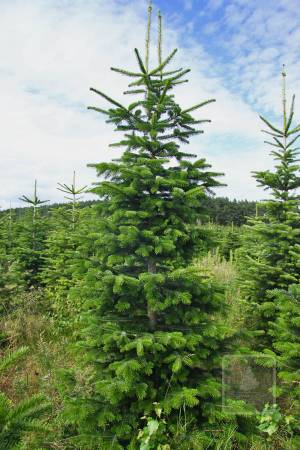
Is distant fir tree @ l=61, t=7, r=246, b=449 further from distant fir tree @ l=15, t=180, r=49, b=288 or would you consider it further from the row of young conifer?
distant fir tree @ l=15, t=180, r=49, b=288

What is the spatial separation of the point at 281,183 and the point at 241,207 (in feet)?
185

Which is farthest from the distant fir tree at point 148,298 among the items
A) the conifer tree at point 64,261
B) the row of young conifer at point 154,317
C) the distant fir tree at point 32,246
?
the distant fir tree at point 32,246

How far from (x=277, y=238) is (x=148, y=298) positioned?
12.0ft

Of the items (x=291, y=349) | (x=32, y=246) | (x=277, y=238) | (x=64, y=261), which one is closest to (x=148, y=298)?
(x=291, y=349)

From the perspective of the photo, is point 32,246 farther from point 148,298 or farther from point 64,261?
point 148,298

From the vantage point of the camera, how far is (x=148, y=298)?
12.0 feet

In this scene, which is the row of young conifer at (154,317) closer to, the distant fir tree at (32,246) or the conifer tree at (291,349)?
the conifer tree at (291,349)

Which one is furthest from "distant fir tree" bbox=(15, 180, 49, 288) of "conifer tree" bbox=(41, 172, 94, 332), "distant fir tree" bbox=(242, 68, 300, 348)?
"distant fir tree" bbox=(242, 68, 300, 348)

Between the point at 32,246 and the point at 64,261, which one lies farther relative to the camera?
the point at 32,246

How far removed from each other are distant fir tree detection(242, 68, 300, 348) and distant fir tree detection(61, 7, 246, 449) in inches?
93.2

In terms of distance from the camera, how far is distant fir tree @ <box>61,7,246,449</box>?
11.3 feet

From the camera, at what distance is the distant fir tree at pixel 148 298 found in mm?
3455

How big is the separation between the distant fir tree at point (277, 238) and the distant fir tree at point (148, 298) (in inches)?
93.2

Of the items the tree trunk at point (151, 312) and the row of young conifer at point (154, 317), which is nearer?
the row of young conifer at point (154, 317)
